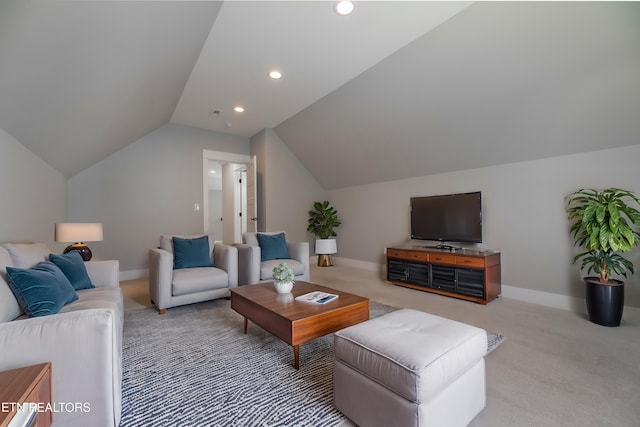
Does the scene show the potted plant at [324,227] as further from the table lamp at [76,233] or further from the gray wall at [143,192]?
the table lamp at [76,233]

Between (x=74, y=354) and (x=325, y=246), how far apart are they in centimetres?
461

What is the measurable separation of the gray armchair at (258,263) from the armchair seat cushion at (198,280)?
28 centimetres

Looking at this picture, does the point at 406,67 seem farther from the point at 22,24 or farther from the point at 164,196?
the point at 164,196

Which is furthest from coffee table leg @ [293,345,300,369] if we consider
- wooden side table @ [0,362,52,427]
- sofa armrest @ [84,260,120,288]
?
sofa armrest @ [84,260,120,288]

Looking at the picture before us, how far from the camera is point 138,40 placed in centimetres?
211

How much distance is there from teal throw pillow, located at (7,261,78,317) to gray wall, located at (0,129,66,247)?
0.99 meters

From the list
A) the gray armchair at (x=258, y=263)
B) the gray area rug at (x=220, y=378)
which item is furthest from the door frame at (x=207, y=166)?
the gray area rug at (x=220, y=378)

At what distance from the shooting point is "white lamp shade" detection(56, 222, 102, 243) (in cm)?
312

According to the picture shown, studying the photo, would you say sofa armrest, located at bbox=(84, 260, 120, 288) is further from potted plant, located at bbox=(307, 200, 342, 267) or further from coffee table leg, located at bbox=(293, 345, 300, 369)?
potted plant, located at bbox=(307, 200, 342, 267)

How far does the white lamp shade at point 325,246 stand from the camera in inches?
221

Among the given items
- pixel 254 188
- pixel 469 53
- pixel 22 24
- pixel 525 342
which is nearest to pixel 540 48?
pixel 469 53

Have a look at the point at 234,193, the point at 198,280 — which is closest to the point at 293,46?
the point at 198,280

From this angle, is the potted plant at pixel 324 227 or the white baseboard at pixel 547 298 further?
the potted plant at pixel 324 227

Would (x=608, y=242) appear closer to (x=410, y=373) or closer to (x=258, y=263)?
(x=410, y=373)
